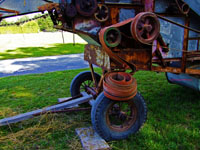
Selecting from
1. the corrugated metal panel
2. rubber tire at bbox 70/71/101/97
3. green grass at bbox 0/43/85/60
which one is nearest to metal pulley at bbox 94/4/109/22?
the corrugated metal panel

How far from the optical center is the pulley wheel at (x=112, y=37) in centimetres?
253

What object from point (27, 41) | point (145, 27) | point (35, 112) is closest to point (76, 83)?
point (35, 112)

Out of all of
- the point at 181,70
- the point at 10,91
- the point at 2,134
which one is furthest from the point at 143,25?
the point at 10,91

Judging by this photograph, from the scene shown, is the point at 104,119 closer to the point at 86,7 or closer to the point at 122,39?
the point at 122,39

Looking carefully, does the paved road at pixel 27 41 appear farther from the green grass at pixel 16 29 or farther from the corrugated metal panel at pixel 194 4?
the corrugated metal panel at pixel 194 4

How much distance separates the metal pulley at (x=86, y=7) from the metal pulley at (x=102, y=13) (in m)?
0.08

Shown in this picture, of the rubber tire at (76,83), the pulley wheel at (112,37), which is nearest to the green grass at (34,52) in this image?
the rubber tire at (76,83)

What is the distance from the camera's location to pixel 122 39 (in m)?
2.82

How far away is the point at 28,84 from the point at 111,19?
364 centimetres

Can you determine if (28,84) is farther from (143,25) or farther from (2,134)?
(143,25)

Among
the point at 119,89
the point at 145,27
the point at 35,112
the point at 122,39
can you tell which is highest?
the point at 145,27

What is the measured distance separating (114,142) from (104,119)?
36 centimetres

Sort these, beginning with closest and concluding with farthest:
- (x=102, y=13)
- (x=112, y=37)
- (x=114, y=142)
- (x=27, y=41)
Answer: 1. (x=112, y=37)
2. (x=114, y=142)
3. (x=102, y=13)
4. (x=27, y=41)

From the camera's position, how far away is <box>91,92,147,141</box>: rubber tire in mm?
2641
